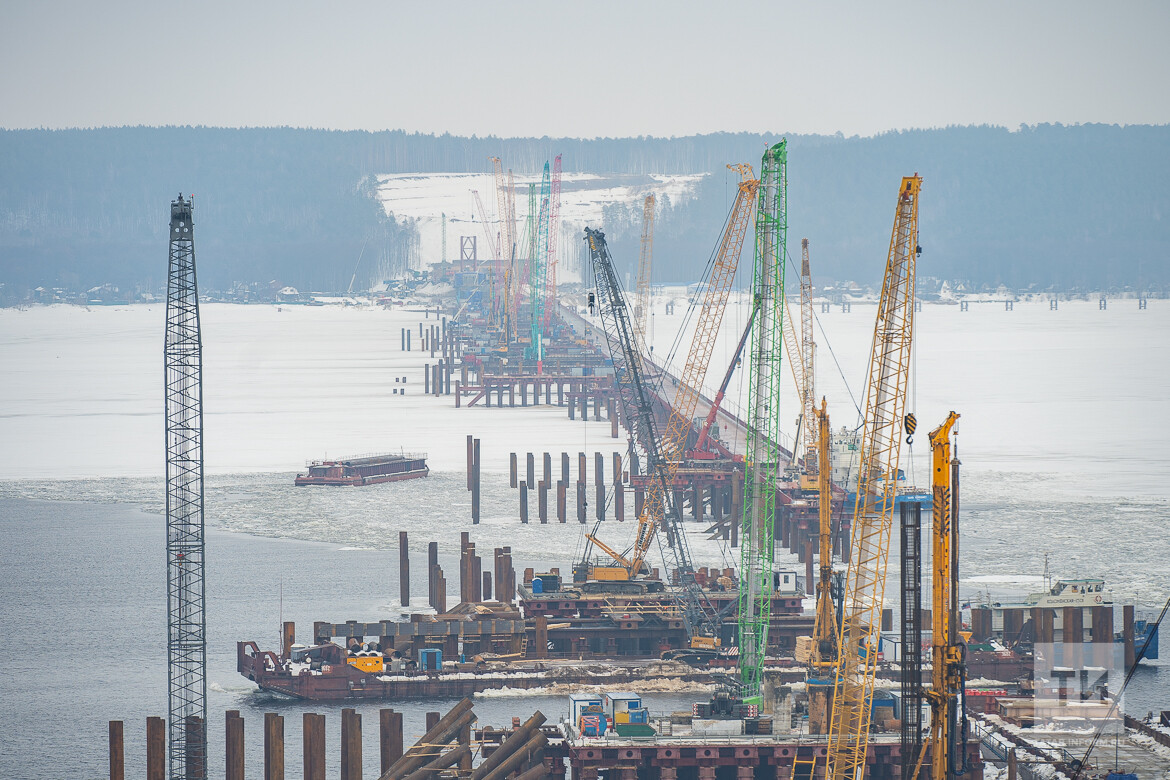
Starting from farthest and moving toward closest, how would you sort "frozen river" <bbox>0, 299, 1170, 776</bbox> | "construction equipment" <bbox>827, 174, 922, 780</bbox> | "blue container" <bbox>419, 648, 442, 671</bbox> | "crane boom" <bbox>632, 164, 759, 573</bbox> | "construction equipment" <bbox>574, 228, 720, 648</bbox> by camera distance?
1. "crane boom" <bbox>632, 164, 759, 573</bbox>
2. "construction equipment" <bbox>574, 228, 720, 648</bbox>
3. "frozen river" <bbox>0, 299, 1170, 776</bbox>
4. "blue container" <bbox>419, 648, 442, 671</bbox>
5. "construction equipment" <bbox>827, 174, 922, 780</bbox>

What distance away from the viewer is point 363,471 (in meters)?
96.0

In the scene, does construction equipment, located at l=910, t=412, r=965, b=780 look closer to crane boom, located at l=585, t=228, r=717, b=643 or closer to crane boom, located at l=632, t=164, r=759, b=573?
crane boom, located at l=585, t=228, r=717, b=643

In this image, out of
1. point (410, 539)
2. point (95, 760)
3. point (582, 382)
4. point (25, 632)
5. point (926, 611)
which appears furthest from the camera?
point (582, 382)

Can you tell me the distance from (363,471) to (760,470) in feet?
119

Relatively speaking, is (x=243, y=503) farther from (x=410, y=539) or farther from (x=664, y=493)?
(x=664, y=493)

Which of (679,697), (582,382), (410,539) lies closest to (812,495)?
(410,539)

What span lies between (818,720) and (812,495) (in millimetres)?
37547

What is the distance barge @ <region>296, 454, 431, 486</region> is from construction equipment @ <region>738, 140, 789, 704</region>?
92.2ft

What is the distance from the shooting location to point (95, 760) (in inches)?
1860

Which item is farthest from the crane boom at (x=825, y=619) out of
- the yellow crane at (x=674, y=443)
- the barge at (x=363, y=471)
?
the barge at (x=363, y=471)

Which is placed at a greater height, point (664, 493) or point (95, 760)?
point (664, 493)

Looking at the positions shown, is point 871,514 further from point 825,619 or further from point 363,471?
point 363,471

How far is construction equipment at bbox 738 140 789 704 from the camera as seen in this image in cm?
5447

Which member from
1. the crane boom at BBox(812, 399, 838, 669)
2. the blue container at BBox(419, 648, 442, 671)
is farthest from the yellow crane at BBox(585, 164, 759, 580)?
the blue container at BBox(419, 648, 442, 671)
